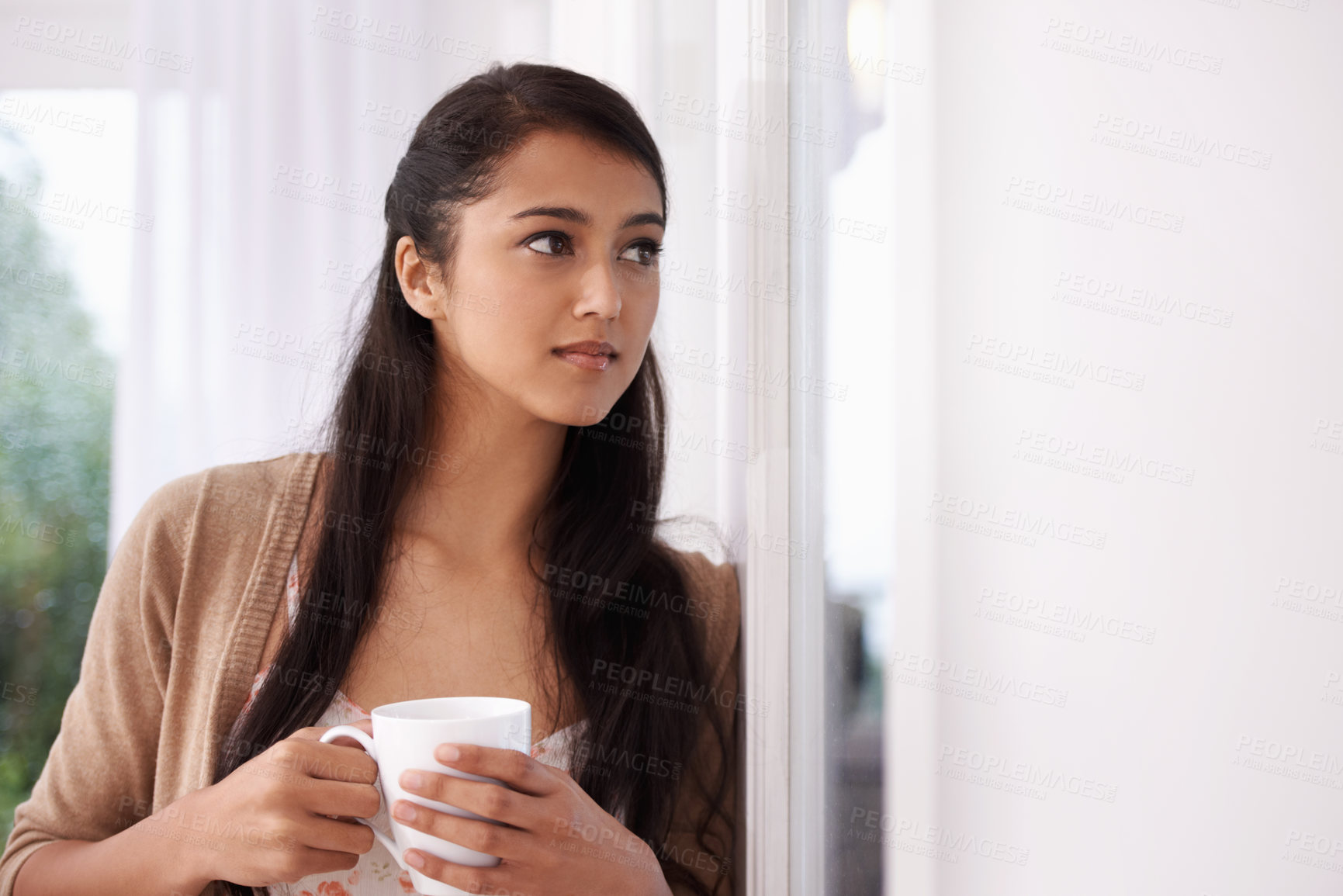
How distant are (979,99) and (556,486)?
67cm

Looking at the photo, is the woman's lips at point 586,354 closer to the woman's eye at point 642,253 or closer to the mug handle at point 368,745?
the woman's eye at point 642,253

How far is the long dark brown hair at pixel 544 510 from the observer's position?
0.88m

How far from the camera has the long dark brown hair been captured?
2.89 feet

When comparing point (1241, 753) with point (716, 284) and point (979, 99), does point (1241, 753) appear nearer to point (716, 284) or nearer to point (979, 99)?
point (979, 99)

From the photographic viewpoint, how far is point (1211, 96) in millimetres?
310

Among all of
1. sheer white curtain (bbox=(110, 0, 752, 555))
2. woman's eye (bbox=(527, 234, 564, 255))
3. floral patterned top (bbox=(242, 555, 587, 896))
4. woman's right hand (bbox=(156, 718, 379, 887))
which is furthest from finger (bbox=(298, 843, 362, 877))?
sheer white curtain (bbox=(110, 0, 752, 555))

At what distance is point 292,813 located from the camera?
0.64m

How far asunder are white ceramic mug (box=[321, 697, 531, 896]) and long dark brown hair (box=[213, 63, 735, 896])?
11.2 inches

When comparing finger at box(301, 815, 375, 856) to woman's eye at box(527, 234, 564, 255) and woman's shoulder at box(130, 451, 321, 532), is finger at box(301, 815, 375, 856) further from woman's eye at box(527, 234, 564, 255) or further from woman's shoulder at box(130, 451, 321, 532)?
woman's eye at box(527, 234, 564, 255)

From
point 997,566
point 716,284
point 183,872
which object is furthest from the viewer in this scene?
point 716,284

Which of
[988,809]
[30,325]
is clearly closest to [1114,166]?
[988,809]

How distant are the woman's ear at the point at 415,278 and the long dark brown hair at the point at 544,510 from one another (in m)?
0.01

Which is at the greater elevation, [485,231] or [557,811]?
[485,231]

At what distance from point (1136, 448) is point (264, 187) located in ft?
4.37
